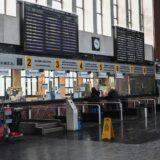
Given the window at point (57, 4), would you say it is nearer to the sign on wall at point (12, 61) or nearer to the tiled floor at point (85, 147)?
the sign on wall at point (12, 61)

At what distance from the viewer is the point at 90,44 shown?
22.5m

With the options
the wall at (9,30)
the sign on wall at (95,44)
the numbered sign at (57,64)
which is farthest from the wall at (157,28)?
the wall at (9,30)

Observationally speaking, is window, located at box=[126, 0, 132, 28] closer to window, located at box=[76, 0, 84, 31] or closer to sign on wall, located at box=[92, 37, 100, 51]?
window, located at box=[76, 0, 84, 31]

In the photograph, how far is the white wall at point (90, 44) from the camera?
71.7 feet

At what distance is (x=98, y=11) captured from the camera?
25.5 metres

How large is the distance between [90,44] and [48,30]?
4.36 meters

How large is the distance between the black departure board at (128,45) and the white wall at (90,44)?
46 centimetres

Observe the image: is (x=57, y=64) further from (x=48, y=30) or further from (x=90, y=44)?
(x=90, y=44)

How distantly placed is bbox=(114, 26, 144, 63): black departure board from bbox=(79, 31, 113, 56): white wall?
0.46 m

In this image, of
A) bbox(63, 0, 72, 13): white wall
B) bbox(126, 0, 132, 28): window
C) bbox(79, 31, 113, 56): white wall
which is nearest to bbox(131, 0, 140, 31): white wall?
bbox(126, 0, 132, 28): window

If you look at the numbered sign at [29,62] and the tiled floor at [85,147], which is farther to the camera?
the numbered sign at [29,62]

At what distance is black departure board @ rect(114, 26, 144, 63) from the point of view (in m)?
24.4

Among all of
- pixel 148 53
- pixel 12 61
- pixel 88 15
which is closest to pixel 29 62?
pixel 12 61

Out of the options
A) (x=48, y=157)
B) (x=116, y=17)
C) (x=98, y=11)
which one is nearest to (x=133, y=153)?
(x=48, y=157)
